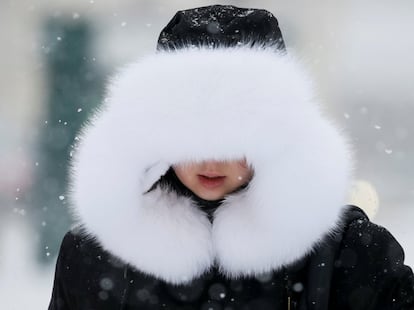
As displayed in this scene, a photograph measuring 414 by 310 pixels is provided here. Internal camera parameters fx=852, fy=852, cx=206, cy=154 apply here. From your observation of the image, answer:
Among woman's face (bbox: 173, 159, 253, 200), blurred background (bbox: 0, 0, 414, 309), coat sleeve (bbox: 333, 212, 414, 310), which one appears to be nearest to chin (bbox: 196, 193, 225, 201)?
woman's face (bbox: 173, 159, 253, 200)

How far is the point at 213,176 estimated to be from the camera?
2.44 meters

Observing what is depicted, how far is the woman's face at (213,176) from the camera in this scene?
2.40 meters

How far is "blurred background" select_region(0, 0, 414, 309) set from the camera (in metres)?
7.33

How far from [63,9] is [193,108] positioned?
252 inches

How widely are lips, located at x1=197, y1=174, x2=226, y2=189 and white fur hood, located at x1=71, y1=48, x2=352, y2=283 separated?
69 mm

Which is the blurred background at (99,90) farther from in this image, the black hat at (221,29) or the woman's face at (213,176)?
the woman's face at (213,176)

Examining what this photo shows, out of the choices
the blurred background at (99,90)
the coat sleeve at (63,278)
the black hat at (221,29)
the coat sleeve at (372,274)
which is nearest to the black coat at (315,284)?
the coat sleeve at (372,274)

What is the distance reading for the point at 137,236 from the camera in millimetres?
2506

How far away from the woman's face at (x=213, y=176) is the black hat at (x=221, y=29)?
0.36 metres

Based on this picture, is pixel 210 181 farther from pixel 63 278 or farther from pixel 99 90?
pixel 99 90

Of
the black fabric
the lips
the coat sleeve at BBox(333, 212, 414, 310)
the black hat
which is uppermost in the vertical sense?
the black hat

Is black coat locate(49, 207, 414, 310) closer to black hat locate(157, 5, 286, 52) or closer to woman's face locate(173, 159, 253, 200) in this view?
woman's face locate(173, 159, 253, 200)

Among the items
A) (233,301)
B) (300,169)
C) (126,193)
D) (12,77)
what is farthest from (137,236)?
(12,77)

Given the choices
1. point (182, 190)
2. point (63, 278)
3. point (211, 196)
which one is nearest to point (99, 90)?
point (63, 278)
